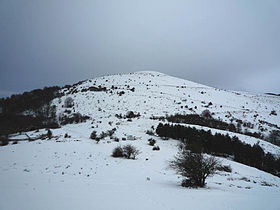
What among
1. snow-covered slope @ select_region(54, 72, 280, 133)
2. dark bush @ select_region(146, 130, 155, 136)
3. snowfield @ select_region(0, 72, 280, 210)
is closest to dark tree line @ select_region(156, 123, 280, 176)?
snowfield @ select_region(0, 72, 280, 210)

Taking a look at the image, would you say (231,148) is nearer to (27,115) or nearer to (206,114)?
(206,114)

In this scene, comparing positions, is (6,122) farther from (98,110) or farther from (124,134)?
(124,134)

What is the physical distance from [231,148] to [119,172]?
57.1 ft

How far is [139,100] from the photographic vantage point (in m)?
44.0

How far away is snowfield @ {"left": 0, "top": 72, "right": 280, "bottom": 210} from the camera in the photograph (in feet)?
15.8

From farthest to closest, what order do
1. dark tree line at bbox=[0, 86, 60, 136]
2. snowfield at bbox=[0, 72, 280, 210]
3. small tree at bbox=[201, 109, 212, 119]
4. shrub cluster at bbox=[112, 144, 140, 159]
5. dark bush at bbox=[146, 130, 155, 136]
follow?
small tree at bbox=[201, 109, 212, 119]
dark tree line at bbox=[0, 86, 60, 136]
dark bush at bbox=[146, 130, 155, 136]
shrub cluster at bbox=[112, 144, 140, 159]
snowfield at bbox=[0, 72, 280, 210]

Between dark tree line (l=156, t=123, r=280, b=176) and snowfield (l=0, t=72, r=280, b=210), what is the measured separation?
7.97ft

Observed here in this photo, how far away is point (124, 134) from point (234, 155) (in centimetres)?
1703

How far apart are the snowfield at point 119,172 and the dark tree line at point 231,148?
2428 millimetres

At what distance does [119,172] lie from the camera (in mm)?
9586

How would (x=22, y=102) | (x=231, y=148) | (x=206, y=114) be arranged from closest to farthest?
1. (x=231, y=148)
2. (x=206, y=114)
3. (x=22, y=102)

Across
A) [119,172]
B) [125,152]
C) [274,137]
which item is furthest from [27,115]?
[274,137]

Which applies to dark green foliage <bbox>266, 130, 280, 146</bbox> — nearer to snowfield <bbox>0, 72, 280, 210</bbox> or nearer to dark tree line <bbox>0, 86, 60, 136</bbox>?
snowfield <bbox>0, 72, 280, 210</bbox>

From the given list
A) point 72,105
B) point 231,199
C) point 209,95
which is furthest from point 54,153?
point 209,95
